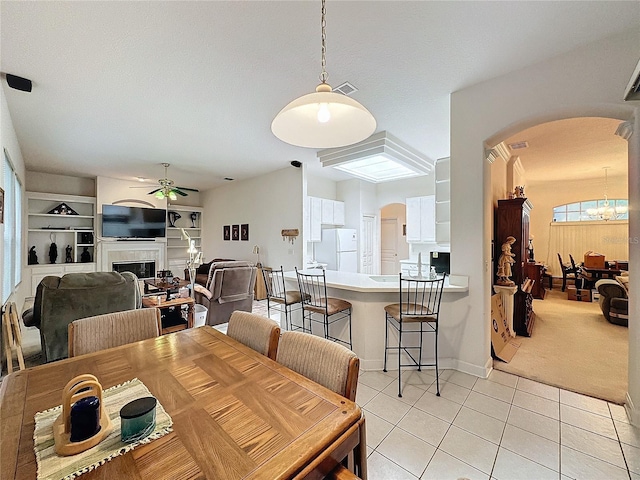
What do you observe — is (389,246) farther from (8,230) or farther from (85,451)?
(85,451)

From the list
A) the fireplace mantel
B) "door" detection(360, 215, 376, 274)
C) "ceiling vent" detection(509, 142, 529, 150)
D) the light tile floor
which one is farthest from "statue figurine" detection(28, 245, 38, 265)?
"ceiling vent" detection(509, 142, 529, 150)

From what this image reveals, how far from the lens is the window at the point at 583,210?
6.70m

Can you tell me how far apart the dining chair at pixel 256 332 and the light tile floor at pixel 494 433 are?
0.96m

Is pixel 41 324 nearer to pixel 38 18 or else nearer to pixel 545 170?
pixel 38 18

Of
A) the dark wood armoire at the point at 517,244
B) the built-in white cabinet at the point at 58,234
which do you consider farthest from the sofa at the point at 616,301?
the built-in white cabinet at the point at 58,234

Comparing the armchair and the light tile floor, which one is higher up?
the armchair

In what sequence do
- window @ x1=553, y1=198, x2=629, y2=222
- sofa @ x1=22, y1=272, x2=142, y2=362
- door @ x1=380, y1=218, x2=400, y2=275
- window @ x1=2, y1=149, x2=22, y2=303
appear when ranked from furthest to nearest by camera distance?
door @ x1=380, y1=218, x2=400, y2=275, window @ x1=553, y1=198, x2=629, y2=222, window @ x1=2, y1=149, x2=22, y2=303, sofa @ x1=22, y1=272, x2=142, y2=362

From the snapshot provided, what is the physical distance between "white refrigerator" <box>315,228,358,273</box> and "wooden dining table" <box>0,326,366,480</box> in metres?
4.73

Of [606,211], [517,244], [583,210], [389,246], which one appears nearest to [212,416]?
[517,244]

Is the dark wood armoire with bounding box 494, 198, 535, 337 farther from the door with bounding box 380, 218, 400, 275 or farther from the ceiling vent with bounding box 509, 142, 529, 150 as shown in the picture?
the door with bounding box 380, 218, 400, 275

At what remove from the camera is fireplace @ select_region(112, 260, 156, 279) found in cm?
Result: 682

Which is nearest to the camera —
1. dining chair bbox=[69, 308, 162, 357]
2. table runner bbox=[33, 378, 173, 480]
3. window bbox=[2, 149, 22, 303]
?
table runner bbox=[33, 378, 173, 480]

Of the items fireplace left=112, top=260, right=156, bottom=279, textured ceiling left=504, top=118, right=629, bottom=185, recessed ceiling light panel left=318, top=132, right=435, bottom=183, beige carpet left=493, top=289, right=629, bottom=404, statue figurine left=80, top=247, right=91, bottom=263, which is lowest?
beige carpet left=493, top=289, right=629, bottom=404

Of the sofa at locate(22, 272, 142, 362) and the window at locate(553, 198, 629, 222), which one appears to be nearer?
the sofa at locate(22, 272, 142, 362)
